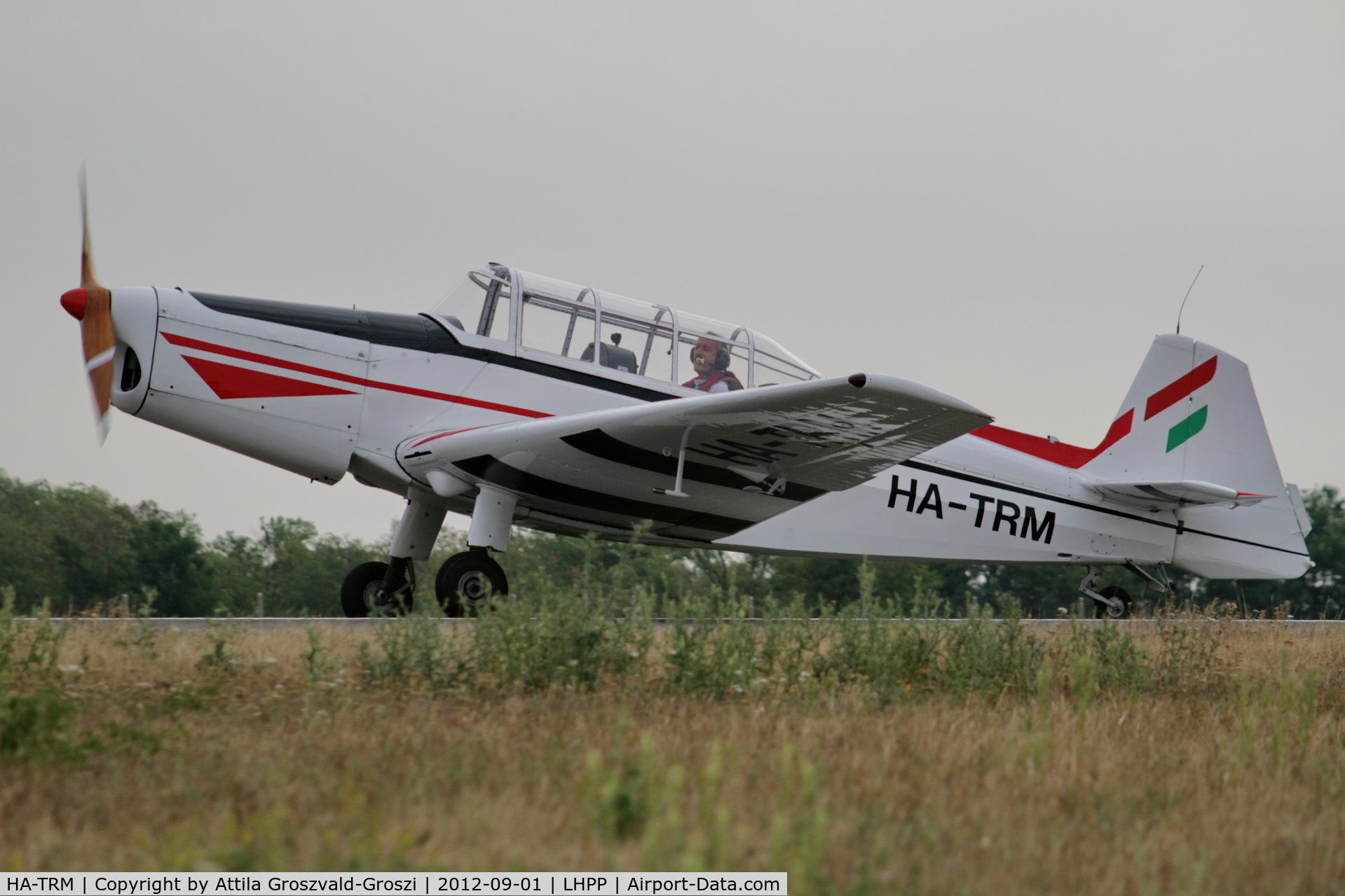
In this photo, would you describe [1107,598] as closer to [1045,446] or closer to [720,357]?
[1045,446]

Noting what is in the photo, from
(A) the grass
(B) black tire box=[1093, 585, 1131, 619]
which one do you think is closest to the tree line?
(B) black tire box=[1093, 585, 1131, 619]

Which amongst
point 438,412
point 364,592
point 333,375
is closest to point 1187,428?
point 438,412

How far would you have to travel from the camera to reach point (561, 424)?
7785 mm

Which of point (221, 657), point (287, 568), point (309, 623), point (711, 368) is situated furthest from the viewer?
point (287, 568)

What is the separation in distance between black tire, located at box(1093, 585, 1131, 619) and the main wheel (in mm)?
7174

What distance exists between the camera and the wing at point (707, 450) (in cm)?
685

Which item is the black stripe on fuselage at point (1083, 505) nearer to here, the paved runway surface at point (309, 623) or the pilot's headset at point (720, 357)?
the pilot's headset at point (720, 357)

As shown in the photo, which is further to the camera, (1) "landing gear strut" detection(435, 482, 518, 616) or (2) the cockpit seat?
(2) the cockpit seat

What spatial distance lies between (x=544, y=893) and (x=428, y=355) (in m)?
6.61

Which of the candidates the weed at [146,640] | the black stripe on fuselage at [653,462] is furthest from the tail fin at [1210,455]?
the weed at [146,640]

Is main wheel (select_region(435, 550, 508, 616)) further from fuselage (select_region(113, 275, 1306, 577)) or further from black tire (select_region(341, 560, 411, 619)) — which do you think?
black tire (select_region(341, 560, 411, 619))

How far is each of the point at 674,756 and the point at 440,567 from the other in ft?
14.9

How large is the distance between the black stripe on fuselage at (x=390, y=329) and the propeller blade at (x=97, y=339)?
0.64 m

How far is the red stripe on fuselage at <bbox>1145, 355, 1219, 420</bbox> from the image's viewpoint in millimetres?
12477
